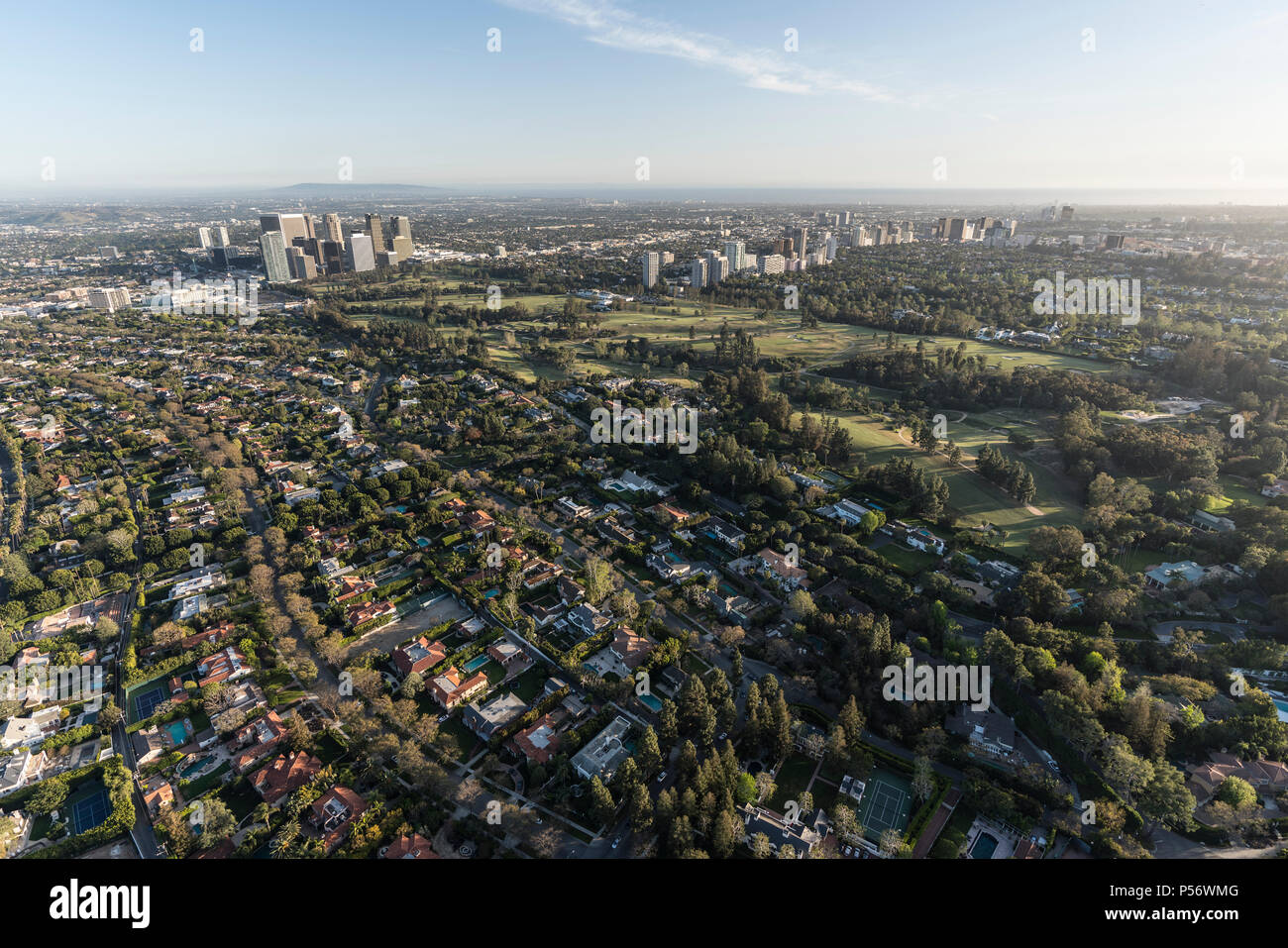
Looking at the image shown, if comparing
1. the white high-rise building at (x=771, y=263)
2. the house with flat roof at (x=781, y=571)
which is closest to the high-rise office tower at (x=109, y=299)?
the white high-rise building at (x=771, y=263)

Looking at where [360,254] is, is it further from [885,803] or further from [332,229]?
[885,803]

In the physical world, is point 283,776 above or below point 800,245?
below

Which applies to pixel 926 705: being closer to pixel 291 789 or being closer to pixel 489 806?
pixel 489 806

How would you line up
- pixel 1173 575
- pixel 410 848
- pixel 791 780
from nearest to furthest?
1. pixel 410 848
2. pixel 791 780
3. pixel 1173 575

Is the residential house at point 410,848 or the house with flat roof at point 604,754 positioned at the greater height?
the house with flat roof at point 604,754

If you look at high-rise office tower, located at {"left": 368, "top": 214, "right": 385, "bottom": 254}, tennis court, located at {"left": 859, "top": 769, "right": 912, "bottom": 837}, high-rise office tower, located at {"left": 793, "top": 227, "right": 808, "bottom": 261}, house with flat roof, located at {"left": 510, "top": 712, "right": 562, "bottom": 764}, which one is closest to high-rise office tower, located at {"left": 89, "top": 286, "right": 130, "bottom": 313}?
high-rise office tower, located at {"left": 368, "top": 214, "right": 385, "bottom": 254}

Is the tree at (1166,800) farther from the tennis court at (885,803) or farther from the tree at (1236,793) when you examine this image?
the tennis court at (885,803)

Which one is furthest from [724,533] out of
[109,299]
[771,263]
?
[109,299]
